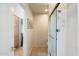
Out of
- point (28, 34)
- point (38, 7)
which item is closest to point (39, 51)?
point (28, 34)

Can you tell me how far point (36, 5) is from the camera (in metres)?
1.19

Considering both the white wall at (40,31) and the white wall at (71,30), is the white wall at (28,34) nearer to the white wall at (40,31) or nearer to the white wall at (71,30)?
the white wall at (40,31)

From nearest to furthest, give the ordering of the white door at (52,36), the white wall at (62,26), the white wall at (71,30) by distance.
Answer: the white wall at (71,30), the white wall at (62,26), the white door at (52,36)

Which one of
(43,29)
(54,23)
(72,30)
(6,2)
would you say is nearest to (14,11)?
(6,2)

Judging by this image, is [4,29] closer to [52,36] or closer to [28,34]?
[28,34]

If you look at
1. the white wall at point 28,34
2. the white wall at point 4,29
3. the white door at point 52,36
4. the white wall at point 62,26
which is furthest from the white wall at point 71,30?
the white wall at point 4,29

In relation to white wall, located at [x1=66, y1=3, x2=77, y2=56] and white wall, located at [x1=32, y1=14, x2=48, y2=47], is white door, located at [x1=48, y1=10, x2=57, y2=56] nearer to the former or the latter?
white wall, located at [x1=32, y1=14, x2=48, y2=47]

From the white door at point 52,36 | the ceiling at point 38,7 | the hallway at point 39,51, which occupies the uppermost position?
the ceiling at point 38,7

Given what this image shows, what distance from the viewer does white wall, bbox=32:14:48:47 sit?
4.24 feet

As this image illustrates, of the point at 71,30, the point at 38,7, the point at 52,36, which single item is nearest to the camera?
the point at 71,30

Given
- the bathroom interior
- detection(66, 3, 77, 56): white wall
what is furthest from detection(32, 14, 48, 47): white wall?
detection(66, 3, 77, 56): white wall

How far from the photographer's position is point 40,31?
1.32 meters

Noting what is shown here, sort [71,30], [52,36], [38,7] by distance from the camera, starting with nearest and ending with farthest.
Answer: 1. [71,30]
2. [38,7]
3. [52,36]

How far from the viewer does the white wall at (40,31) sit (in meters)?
1.29
